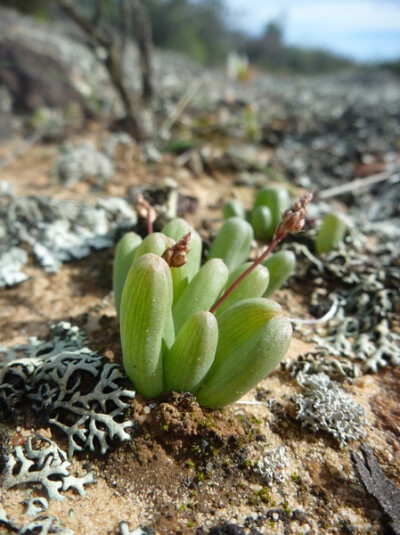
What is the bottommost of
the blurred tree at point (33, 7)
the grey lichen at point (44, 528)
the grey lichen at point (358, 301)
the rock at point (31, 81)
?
the grey lichen at point (44, 528)

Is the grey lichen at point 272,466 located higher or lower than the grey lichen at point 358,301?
lower

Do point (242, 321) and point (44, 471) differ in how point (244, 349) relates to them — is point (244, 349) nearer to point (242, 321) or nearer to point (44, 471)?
point (242, 321)

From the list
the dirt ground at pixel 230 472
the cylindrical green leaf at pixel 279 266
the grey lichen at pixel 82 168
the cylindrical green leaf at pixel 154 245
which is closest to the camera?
the dirt ground at pixel 230 472

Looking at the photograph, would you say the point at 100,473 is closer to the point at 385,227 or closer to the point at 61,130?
the point at 385,227

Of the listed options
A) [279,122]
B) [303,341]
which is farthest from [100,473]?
[279,122]

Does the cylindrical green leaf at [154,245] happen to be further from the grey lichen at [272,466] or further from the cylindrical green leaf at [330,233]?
the cylindrical green leaf at [330,233]

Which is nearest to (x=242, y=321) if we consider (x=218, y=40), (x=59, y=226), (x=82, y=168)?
(x=59, y=226)

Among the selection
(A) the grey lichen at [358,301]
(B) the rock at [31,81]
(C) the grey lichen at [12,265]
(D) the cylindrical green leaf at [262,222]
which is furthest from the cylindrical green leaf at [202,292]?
(B) the rock at [31,81]
